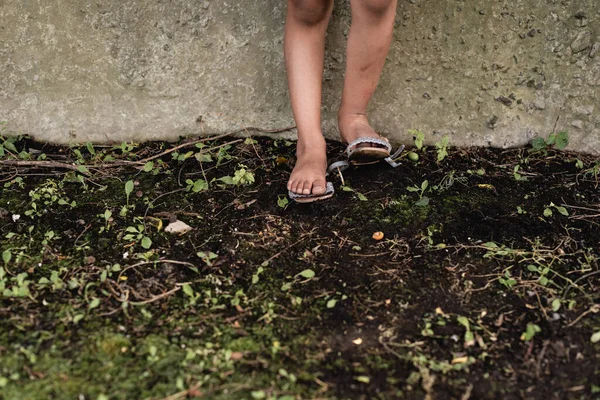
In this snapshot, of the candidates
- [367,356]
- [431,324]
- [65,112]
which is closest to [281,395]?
[367,356]

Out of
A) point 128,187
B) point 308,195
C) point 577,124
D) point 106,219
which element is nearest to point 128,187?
point 128,187

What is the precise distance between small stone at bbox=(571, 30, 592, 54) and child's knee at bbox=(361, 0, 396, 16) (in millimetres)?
958

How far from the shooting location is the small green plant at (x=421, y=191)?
92.6 inches

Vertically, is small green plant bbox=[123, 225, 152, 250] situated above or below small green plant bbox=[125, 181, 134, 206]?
below

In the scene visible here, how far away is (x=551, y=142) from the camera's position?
8.93 feet

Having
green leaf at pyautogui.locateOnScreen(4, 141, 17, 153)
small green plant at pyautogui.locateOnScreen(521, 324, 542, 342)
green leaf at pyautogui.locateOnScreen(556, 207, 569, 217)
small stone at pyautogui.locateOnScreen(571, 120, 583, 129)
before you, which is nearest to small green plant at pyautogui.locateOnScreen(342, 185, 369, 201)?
green leaf at pyautogui.locateOnScreen(556, 207, 569, 217)

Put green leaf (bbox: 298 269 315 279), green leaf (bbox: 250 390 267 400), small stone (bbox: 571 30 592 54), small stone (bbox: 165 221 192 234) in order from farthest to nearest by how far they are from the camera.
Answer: small stone (bbox: 571 30 592 54) → small stone (bbox: 165 221 192 234) → green leaf (bbox: 298 269 315 279) → green leaf (bbox: 250 390 267 400)

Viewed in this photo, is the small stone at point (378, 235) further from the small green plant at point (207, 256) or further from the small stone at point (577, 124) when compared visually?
the small stone at point (577, 124)

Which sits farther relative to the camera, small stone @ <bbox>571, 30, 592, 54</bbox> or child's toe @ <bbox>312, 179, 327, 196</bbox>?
small stone @ <bbox>571, 30, 592, 54</bbox>

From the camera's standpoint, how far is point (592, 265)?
2.02m

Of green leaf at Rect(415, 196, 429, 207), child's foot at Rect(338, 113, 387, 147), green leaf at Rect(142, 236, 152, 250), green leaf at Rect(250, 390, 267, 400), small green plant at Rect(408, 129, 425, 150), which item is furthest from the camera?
small green plant at Rect(408, 129, 425, 150)

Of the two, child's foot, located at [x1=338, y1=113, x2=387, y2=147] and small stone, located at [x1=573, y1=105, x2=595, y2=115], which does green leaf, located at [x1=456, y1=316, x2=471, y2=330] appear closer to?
child's foot, located at [x1=338, y1=113, x2=387, y2=147]

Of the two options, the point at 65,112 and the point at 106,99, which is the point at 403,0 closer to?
the point at 106,99

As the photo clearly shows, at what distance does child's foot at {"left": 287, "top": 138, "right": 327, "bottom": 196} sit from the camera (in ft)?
7.55
